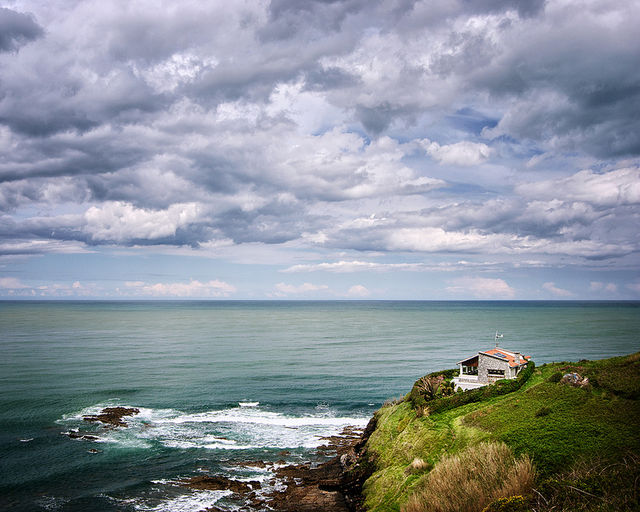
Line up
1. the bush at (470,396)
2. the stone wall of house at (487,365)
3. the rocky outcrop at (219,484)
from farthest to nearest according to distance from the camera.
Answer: the stone wall of house at (487,365), the bush at (470,396), the rocky outcrop at (219,484)

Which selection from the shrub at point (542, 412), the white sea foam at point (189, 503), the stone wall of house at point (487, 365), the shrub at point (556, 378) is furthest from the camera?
the stone wall of house at point (487, 365)

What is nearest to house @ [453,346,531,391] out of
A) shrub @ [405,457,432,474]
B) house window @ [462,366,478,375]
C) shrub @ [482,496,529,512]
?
house window @ [462,366,478,375]

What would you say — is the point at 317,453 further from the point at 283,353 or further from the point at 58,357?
the point at 58,357

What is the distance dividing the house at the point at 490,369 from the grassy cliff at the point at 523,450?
3187 mm

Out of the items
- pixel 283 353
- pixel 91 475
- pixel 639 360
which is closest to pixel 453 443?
pixel 639 360

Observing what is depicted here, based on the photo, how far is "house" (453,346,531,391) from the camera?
42.9 m

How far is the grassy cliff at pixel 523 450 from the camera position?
789 inches

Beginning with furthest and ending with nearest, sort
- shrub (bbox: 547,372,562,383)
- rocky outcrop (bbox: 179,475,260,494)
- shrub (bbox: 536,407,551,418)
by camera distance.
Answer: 1. shrub (bbox: 547,372,562,383)
2. rocky outcrop (bbox: 179,475,260,494)
3. shrub (bbox: 536,407,551,418)

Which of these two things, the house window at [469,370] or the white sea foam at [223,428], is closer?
the white sea foam at [223,428]

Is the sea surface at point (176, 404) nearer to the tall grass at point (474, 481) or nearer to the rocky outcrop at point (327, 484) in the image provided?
the rocky outcrop at point (327, 484)

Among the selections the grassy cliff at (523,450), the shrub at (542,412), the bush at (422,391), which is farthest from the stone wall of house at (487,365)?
the shrub at (542,412)

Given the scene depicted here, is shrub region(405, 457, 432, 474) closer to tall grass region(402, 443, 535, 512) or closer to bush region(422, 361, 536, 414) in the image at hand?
tall grass region(402, 443, 535, 512)

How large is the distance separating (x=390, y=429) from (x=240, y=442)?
662 inches

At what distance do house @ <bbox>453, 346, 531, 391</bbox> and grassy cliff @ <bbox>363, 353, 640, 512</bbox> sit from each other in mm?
3187
